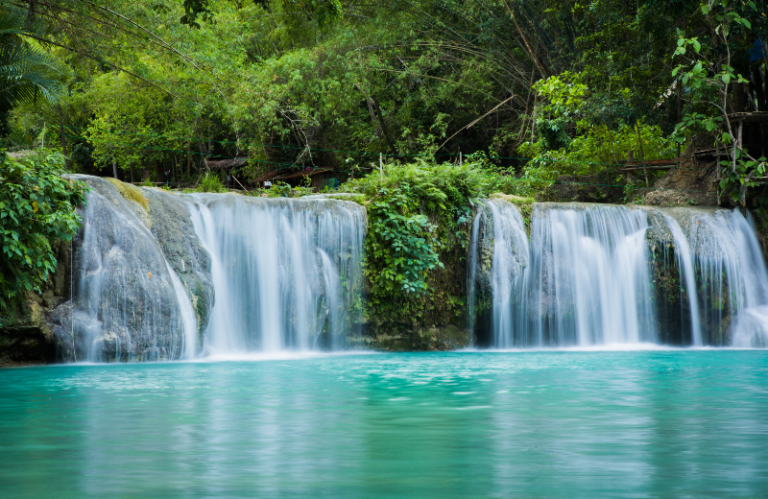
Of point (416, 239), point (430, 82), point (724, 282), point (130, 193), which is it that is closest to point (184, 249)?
point (130, 193)

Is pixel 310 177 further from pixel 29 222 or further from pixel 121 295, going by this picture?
pixel 29 222

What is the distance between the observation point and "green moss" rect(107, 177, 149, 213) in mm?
11680

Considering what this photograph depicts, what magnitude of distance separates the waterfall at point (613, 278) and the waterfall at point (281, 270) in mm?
2808

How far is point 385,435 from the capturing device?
15.4ft

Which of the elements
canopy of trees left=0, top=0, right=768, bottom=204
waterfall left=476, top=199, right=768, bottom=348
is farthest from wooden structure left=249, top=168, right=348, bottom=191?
waterfall left=476, top=199, right=768, bottom=348

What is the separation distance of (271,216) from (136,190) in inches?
98.4

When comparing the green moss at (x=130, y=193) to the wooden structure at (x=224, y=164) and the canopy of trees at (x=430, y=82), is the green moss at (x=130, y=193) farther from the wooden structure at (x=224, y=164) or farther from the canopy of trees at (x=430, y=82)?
the wooden structure at (x=224, y=164)

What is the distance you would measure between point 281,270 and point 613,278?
22.9 ft

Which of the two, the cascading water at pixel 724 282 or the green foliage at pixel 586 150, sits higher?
the green foliage at pixel 586 150

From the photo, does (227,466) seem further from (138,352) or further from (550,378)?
(138,352)

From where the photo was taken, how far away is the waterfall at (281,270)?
497 inches

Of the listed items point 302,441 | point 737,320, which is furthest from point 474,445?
point 737,320

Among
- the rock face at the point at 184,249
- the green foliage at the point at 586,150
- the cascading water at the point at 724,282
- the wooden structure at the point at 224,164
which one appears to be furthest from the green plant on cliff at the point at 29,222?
the wooden structure at the point at 224,164

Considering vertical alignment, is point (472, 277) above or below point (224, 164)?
below
